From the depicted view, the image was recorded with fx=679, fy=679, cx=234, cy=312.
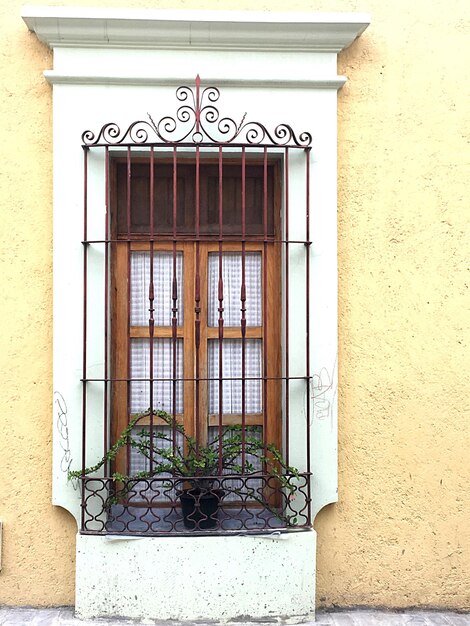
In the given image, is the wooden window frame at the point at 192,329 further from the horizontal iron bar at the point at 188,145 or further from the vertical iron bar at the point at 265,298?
the horizontal iron bar at the point at 188,145

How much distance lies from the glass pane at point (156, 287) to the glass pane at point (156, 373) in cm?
15

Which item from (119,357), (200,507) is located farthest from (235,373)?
(200,507)

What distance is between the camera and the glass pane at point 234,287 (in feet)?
14.1

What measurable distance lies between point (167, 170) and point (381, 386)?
1893 millimetres

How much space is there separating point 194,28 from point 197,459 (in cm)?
253

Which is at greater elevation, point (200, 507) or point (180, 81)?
point (180, 81)

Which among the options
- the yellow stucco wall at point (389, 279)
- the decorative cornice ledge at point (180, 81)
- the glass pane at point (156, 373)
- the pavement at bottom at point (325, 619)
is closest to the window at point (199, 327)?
the glass pane at point (156, 373)

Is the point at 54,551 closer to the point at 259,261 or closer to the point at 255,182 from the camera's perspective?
the point at 259,261

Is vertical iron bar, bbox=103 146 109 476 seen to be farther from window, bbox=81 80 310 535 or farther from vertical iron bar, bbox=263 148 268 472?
vertical iron bar, bbox=263 148 268 472

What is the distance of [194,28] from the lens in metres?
4.00

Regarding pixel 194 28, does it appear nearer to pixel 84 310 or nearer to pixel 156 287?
pixel 156 287

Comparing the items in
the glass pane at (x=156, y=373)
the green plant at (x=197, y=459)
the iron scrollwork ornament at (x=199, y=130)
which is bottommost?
the green plant at (x=197, y=459)

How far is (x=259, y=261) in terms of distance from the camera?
14.2ft

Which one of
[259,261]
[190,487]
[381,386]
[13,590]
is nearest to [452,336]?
[381,386]
